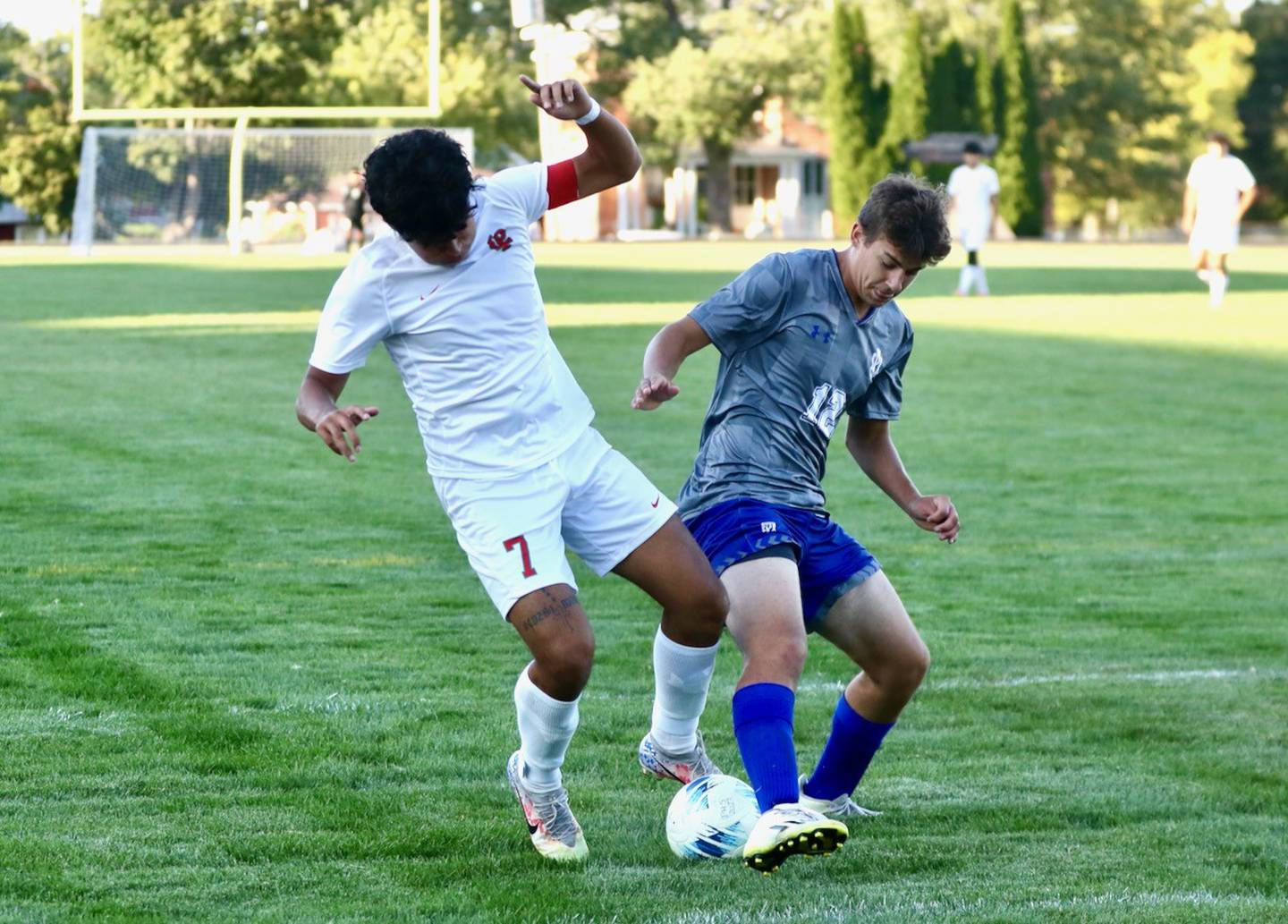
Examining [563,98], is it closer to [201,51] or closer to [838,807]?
[838,807]

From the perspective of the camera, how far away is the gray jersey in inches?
189

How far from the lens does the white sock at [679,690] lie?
15.6 ft

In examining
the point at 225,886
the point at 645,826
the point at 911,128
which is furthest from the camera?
the point at 911,128

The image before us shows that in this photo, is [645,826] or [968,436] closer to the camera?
[645,826]

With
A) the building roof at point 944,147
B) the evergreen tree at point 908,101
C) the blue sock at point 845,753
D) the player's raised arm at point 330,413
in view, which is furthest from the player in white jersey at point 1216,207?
the building roof at point 944,147

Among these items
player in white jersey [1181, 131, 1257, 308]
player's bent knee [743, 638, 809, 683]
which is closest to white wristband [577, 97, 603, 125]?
player's bent knee [743, 638, 809, 683]

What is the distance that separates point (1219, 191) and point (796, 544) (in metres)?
22.0

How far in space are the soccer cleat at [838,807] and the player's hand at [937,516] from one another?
715 mm

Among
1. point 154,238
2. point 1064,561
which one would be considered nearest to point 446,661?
point 1064,561

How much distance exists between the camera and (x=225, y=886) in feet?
13.8

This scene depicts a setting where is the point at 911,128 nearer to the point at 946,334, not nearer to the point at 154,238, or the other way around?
the point at 154,238

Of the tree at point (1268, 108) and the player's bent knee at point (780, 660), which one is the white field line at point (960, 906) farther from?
the tree at point (1268, 108)

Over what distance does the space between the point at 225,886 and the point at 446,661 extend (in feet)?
8.34

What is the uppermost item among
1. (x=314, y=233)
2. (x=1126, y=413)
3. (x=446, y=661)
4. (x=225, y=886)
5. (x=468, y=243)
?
(x=468, y=243)
